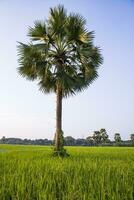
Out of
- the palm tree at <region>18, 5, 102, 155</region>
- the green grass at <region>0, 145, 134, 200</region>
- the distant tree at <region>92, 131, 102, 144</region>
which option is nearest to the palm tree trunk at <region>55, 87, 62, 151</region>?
the palm tree at <region>18, 5, 102, 155</region>

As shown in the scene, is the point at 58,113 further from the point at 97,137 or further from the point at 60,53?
the point at 97,137

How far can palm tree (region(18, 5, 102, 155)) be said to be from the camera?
68.9ft

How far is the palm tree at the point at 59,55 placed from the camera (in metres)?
21.0

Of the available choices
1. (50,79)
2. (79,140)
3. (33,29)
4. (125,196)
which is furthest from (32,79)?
(79,140)

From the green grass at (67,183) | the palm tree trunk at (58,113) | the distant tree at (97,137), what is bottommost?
Result: the green grass at (67,183)

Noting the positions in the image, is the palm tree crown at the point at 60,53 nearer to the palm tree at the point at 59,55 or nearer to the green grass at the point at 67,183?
the palm tree at the point at 59,55

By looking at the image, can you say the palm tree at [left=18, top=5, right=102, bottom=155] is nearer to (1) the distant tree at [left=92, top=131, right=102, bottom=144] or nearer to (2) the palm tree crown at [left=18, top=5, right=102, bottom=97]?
(2) the palm tree crown at [left=18, top=5, right=102, bottom=97]

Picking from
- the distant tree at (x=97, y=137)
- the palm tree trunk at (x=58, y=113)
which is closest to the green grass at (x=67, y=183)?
the palm tree trunk at (x=58, y=113)

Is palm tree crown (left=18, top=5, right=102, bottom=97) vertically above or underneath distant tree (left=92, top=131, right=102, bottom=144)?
underneath

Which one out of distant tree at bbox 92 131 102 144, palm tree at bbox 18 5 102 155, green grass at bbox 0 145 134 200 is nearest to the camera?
green grass at bbox 0 145 134 200

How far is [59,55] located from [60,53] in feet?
0.46

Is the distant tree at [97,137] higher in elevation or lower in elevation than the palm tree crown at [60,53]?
higher

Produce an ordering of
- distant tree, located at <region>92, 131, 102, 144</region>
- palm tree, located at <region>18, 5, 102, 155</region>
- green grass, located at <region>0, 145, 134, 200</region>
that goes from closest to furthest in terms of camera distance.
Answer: green grass, located at <region>0, 145, 134, 200</region>, palm tree, located at <region>18, 5, 102, 155</region>, distant tree, located at <region>92, 131, 102, 144</region>

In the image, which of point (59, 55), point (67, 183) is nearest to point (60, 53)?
point (59, 55)
